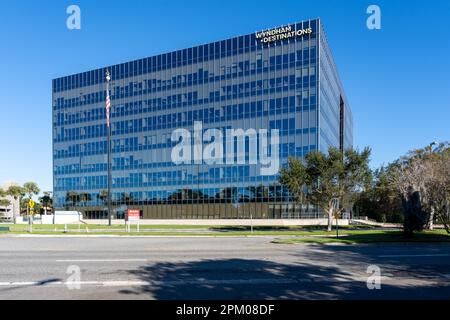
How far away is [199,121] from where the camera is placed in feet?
245

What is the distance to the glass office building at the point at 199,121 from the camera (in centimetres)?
6606

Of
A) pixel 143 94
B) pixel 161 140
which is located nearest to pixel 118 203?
pixel 161 140

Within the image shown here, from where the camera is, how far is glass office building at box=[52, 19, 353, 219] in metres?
66.1

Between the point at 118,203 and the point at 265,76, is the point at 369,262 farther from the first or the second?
the point at 118,203

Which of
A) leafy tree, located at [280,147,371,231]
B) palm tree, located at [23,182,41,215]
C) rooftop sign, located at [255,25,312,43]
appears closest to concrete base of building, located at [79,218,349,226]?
leafy tree, located at [280,147,371,231]

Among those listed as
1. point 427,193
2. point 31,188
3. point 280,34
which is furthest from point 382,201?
point 31,188

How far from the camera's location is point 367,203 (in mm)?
87375

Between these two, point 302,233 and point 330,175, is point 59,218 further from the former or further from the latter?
point 302,233

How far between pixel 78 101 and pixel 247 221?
4966cm

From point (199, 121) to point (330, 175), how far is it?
117 ft

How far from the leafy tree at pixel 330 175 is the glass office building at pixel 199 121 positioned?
1746cm

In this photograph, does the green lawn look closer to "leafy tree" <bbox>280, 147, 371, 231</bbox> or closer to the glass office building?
"leafy tree" <bbox>280, 147, 371, 231</bbox>
